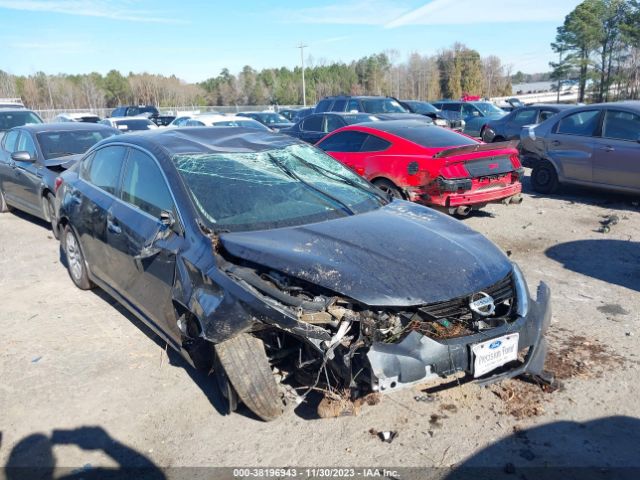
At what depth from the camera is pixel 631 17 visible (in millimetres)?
40281

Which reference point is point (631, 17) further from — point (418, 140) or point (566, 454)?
point (566, 454)

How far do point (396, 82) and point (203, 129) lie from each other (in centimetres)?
7063

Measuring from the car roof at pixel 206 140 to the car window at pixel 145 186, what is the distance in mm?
130

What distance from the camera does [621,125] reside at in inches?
328

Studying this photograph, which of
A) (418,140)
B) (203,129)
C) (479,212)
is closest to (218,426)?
(203,129)

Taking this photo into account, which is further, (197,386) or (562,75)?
(562,75)

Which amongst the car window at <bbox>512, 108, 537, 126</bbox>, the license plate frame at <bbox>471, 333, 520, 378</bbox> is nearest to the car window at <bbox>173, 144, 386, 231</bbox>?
the license plate frame at <bbox>471, 333, 520, 378</bbox>

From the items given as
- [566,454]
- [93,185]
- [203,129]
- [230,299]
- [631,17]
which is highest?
[631,17]

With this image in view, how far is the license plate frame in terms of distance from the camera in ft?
9.66

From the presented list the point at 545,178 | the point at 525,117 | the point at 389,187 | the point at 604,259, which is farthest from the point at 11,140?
the point at 525,117

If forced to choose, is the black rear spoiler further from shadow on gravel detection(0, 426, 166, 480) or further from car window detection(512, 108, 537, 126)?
car window detection(512, 108, 537, 126)

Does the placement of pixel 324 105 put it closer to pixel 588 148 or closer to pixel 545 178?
pixel 545 178

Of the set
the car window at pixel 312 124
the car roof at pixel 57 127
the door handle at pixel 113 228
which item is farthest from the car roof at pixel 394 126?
the door handle at pixel 113 228

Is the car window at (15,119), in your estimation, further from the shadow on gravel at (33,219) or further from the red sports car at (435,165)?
the red sports car at (435,165)
